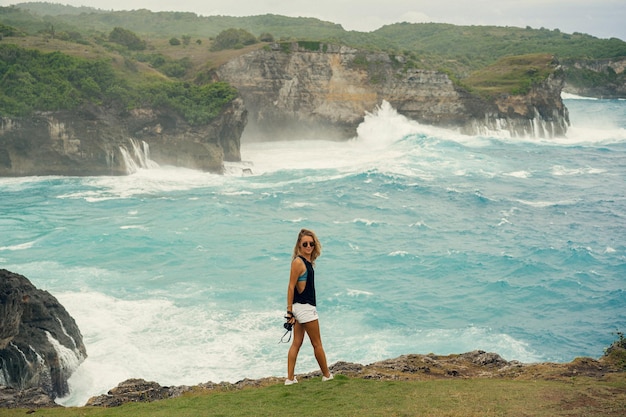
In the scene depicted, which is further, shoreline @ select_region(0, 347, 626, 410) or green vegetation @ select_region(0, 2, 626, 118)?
green vegetation @ select_region(0, 2, 626, 118)

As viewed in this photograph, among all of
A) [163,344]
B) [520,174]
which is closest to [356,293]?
[163,344]

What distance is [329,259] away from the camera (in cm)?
3372

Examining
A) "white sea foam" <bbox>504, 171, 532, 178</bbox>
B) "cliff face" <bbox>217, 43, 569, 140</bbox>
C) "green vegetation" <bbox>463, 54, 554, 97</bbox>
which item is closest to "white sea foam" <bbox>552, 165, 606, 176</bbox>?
"white sea foam" <bbox>504, 171, 532, 178</bbox>

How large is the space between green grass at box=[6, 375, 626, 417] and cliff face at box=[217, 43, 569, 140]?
59.0 metres

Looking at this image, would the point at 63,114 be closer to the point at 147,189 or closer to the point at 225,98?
the point at 147,189

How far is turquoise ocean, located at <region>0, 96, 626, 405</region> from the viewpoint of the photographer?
23328mm

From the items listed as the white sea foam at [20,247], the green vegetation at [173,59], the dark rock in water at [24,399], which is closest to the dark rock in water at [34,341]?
the dark rock in water at [24,399]

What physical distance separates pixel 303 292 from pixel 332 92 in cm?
6193

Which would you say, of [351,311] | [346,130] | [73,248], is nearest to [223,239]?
[73,248]

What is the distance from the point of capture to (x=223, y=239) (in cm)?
3703

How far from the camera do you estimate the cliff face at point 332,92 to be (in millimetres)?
70438

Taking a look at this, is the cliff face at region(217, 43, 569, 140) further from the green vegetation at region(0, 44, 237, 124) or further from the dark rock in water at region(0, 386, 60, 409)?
the dark rock in water at region(0, 386, 60, 409)

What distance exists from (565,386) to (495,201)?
35.2 metres

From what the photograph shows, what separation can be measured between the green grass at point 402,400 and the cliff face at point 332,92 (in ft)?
193
